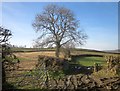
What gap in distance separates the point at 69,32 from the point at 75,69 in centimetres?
665

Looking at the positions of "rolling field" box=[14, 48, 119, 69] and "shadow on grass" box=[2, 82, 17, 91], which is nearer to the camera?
"shadow on grass" box=[2, 82, 17, 91]

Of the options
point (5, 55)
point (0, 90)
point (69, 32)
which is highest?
point (69, 32)

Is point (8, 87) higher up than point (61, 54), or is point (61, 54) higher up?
point (61, 54)

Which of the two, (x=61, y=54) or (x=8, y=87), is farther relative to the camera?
(x=61, y=54)

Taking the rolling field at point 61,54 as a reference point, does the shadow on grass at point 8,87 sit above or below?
below

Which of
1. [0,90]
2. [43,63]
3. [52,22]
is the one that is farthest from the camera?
[52,22]

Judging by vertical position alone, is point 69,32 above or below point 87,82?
above

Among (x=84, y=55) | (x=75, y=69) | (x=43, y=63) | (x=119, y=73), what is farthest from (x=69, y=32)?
(x=119, y=73)

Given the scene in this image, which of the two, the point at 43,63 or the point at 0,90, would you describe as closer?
the point at 0,90

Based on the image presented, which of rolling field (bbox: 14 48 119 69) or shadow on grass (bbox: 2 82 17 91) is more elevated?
rolling field (bbox: 14 48 119 69)

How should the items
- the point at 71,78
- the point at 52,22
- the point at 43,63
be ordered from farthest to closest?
the point at 52,22 < the point at 43,63 < the point at 71,78

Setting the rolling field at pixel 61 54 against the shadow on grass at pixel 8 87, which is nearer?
the shadow on grass at pixel 8 87

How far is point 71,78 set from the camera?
7320 mm

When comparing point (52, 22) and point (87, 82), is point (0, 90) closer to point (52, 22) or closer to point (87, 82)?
point (87, 82)
